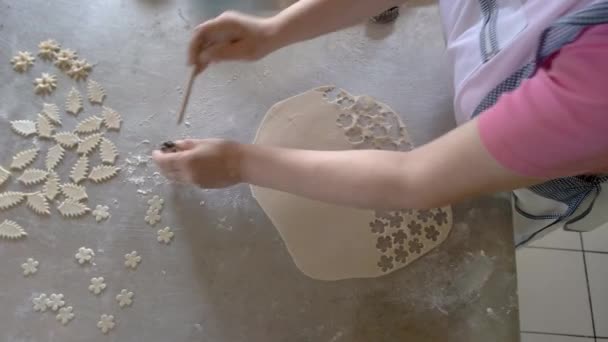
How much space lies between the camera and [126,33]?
2.97 feet

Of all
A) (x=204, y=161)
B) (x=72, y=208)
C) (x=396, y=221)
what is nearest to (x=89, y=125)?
(x=72, y=208)

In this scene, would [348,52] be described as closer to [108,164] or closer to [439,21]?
[439,21]

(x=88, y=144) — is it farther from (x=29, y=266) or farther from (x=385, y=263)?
(x=385, y=263)

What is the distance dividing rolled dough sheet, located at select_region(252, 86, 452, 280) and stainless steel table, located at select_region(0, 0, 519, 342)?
2cm

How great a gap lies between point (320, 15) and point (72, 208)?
0.46m

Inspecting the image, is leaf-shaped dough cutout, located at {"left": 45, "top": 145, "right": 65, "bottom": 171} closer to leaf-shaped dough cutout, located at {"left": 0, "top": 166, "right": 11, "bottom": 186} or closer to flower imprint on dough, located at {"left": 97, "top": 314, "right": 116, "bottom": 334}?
leaf-shaped dough cutout, located at {"left": 0, "top": 166, "right": 11, "bottom": 186}

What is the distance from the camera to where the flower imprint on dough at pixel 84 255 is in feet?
2.46

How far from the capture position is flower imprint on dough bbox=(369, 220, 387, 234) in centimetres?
79

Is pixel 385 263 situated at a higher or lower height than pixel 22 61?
lower

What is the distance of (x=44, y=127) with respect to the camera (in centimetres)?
82

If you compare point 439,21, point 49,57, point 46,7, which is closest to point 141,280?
point 49,57

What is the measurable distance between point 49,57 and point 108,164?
0.73 ft

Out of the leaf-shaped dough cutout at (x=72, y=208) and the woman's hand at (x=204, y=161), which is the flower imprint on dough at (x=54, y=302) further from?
the woman's hand at (x=204, y=161)

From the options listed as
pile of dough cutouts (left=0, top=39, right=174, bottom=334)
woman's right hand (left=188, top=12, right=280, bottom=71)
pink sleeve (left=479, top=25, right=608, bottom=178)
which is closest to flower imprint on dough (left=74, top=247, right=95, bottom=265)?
pile of dough cutouts (left=0, top=39, right=174, bottom=334)
